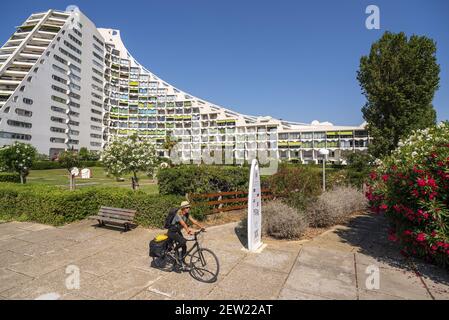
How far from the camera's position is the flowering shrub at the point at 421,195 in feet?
17.9

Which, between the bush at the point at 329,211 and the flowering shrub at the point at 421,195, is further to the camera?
the bush at the point at 329,211

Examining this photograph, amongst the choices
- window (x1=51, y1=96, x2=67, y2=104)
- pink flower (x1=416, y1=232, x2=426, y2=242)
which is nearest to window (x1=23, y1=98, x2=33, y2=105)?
window (x1=51, y1=96, x2=67, y2=104)

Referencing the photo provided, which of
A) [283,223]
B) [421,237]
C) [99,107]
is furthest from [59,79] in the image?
[421,237]

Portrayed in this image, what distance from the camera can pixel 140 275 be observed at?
5.69m

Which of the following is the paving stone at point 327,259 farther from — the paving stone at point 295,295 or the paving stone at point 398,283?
the paving stone at point 295,295

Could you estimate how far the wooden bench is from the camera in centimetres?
910

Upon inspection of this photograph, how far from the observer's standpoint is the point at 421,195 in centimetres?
579

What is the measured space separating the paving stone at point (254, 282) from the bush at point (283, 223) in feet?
8.20

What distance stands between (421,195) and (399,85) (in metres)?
25.7

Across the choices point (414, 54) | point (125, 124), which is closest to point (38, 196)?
point (414, 54)

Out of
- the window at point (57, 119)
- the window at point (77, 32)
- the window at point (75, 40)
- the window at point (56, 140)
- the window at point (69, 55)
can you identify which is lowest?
the window at point (56, 140)

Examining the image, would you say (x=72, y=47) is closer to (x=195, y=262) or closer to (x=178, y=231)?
(x=178, y=231)

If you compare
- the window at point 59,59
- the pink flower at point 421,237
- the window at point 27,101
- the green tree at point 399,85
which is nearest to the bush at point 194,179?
the pink flower at point 421,237
